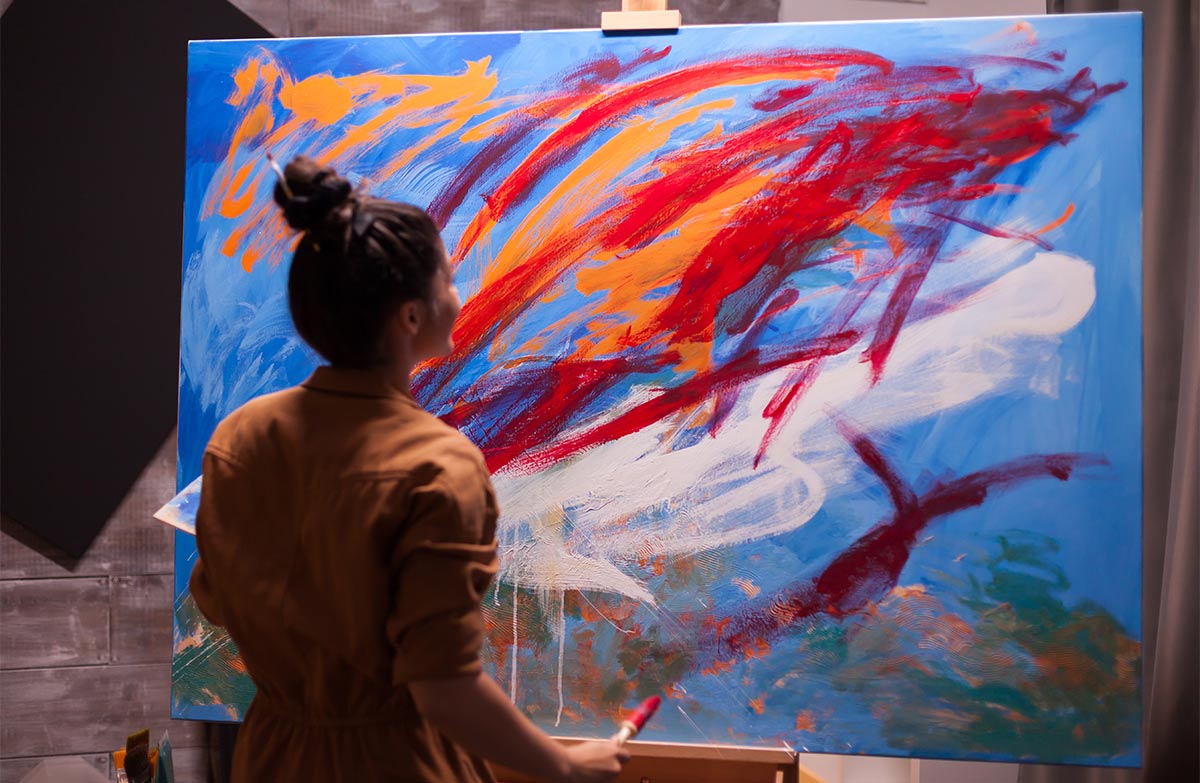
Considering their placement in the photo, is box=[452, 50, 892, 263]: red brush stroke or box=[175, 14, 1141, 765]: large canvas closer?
box=[175, 14, 1141, 765]: large canvas

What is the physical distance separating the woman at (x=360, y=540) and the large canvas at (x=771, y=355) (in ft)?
2.03

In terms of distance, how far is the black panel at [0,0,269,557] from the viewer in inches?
90.8

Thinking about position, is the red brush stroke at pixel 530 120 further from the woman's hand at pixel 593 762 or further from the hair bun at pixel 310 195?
the woman's hand at pixel 593 762

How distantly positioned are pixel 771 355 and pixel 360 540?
2.84 feet

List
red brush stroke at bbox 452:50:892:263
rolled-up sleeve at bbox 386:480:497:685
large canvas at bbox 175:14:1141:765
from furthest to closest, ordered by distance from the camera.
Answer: red brush stroke at bbox 452:50:892:263 < large canvas at bbox 175:14:1141:765 < rolled-up sleeve at bbox 386:480:497:685

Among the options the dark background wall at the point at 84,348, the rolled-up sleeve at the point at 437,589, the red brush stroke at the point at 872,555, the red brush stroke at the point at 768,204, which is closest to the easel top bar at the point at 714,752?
the red brush stroke at the point at 872,555

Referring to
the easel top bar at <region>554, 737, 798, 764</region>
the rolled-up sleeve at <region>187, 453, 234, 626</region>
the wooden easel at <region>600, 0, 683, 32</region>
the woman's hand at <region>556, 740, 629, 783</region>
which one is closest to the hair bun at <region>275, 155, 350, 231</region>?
the rolled-up sleeve at <region>187, 453, 234, 626</region>

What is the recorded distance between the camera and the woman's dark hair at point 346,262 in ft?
3.00

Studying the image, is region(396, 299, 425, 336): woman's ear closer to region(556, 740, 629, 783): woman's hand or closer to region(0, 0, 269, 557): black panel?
region(556, 740, 629, 783): woman's hand

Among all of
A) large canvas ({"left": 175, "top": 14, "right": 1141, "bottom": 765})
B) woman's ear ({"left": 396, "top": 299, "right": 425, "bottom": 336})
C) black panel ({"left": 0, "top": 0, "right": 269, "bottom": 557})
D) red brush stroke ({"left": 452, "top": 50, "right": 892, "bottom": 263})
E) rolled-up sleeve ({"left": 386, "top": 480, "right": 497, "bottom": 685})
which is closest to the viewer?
rolled-up sleeve ({"left": 386, "top": 480, "right": 497, "bottom": 685})

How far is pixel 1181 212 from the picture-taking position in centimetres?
189

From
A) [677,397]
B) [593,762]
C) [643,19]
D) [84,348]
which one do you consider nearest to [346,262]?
[593,762]

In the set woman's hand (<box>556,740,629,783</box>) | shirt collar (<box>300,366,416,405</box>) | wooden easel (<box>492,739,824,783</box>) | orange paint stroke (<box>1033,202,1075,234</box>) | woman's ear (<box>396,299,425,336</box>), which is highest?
orange paint stroke (<box>1033,202,1075,234</box>)

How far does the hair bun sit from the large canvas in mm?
719
